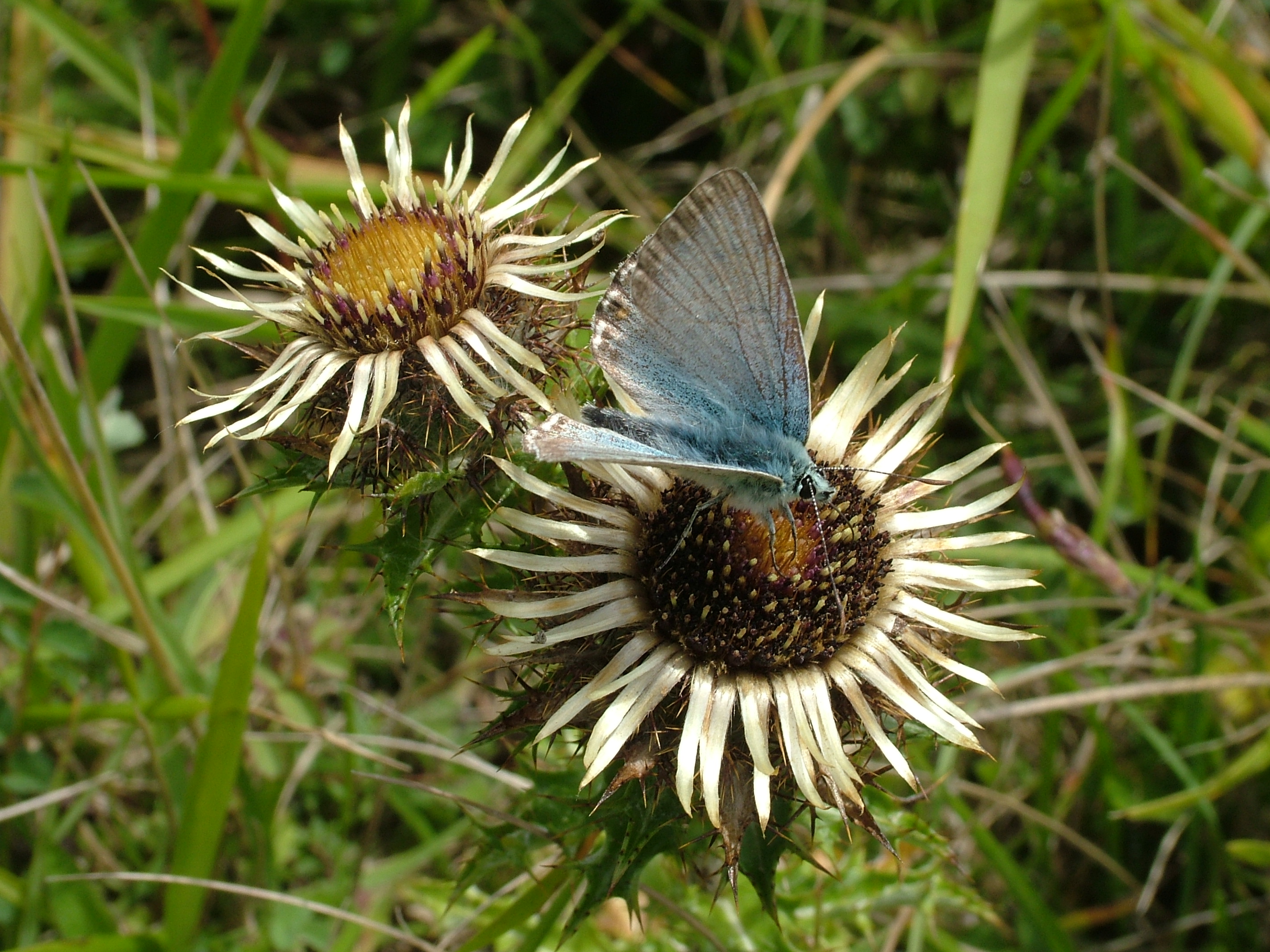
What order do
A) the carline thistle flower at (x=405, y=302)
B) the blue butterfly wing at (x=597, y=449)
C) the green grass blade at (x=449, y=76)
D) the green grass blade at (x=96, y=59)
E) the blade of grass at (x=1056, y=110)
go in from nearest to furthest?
the blue butterfly wing at (x=597, y=449)
the carline thistle flower at (x=405, y=302)
the blade of grass at (x=1056, y=110)
the green grass blade at (x=96, y=59)
the green grass blade at (x=449, y=76)

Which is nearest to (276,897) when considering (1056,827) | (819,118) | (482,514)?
(482,514)

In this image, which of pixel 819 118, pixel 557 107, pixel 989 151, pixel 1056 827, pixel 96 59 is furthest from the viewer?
pixel 557 107

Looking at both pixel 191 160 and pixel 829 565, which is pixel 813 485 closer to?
pixel 829 565

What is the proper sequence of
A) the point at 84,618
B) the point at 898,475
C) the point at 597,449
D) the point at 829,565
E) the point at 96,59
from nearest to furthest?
the point at 597,449
the point at 829,565
the point at 898,475
the point at 84,618
the point at 96,59

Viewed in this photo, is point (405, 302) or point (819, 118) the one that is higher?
point (819, 118)

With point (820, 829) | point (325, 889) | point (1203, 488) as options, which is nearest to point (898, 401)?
point (1203, 488)

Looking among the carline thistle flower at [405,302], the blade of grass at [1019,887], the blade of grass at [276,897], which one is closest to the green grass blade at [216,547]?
the blade of grass at [276,897]

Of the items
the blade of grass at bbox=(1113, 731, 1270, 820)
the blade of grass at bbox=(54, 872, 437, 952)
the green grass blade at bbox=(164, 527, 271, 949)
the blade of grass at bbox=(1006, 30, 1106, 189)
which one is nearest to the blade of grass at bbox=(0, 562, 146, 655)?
the green grass blade at bbox=(164, 527, 271, 949)

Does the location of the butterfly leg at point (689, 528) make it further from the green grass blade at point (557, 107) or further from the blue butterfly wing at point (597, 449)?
the green grass blade at point (557, 107)
